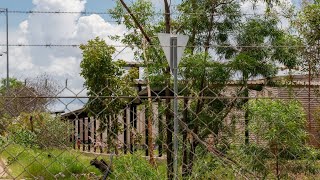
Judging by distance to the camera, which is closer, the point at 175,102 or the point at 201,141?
the point at 175,102

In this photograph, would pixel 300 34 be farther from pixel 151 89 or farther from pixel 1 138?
pixel 1 138

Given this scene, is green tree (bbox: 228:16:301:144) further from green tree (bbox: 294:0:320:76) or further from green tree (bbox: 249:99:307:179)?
green tree (bbox: 249:99:307:179)

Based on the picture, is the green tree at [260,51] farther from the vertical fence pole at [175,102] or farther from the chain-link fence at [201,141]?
the vertical fence pole at [175,102]

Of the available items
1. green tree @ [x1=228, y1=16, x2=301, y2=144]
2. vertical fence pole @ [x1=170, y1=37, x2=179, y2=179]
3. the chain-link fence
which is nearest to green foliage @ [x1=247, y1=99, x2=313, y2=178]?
the chain-link fence

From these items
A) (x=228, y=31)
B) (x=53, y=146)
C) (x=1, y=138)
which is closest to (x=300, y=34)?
(x=228, y=31)

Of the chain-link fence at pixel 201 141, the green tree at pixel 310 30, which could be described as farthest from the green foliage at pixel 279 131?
the green tree at pixel 310 30

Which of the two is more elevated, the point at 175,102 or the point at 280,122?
the point at 175,102

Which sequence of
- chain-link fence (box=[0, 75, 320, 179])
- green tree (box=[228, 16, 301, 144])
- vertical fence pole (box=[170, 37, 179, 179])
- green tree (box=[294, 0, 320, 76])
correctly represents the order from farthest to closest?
green tree (box=[294, 0, 320, 76]), green tree (box=[228, 16, 301, 144]), chain-link fence (box=[0, 75, 320, 179]), vertical fence pole (box=[170, 37, 179, 179])

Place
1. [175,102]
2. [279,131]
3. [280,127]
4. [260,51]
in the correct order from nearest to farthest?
[175,102], [279,131], [280,127], [260,51]

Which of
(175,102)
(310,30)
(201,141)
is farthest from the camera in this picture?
(310,30)

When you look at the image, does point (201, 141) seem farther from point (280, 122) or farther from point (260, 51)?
point (260, 51)

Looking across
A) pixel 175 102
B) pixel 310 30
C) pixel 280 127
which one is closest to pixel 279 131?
pixel 280 127

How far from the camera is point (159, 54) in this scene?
5785mm

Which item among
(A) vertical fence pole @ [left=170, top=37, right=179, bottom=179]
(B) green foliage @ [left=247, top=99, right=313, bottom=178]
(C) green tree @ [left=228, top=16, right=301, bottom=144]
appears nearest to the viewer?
(A) vertical fence pole @ [left=170, top=37, right=179, bottom=179]
